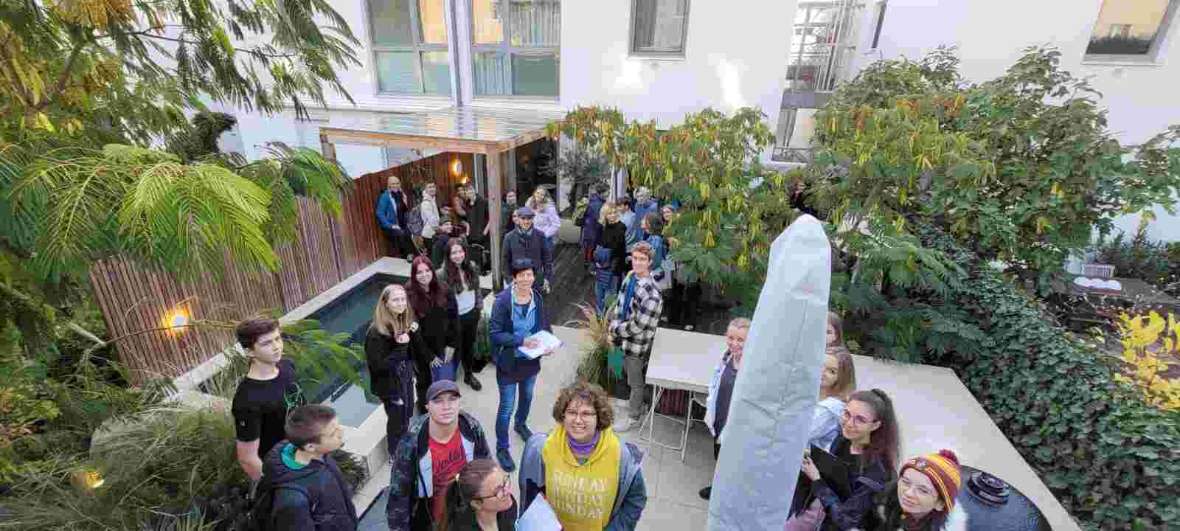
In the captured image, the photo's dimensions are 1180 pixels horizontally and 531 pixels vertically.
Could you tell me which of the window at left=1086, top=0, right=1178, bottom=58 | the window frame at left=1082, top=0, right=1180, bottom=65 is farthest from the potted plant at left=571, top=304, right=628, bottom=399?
the window at left=1086, top=0, right=1178, bottom=58

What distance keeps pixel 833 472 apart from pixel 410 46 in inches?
487

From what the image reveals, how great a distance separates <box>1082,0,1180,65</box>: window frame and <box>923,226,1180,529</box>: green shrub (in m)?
6.88

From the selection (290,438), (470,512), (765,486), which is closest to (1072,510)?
(765,486)

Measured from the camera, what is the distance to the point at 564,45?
10789mm

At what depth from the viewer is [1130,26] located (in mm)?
9258

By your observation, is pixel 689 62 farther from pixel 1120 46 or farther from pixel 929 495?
pixel 929 495

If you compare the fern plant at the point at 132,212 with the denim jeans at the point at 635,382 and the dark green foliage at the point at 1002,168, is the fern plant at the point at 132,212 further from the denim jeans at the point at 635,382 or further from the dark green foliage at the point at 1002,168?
the dark green foliage at the point at 1002,168

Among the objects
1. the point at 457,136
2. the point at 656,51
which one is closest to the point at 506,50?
the point at 656,51

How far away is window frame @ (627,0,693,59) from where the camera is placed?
10172 millimetres

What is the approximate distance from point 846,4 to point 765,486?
499 inches

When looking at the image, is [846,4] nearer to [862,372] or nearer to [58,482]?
[862,372]

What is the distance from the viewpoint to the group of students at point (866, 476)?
2314 millimetres

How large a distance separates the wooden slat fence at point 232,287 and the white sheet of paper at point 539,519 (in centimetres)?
179

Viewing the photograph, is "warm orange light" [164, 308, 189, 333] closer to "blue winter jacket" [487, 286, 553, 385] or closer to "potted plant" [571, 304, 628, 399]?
"blue winter jacket" [487, 286, 553, 385]
